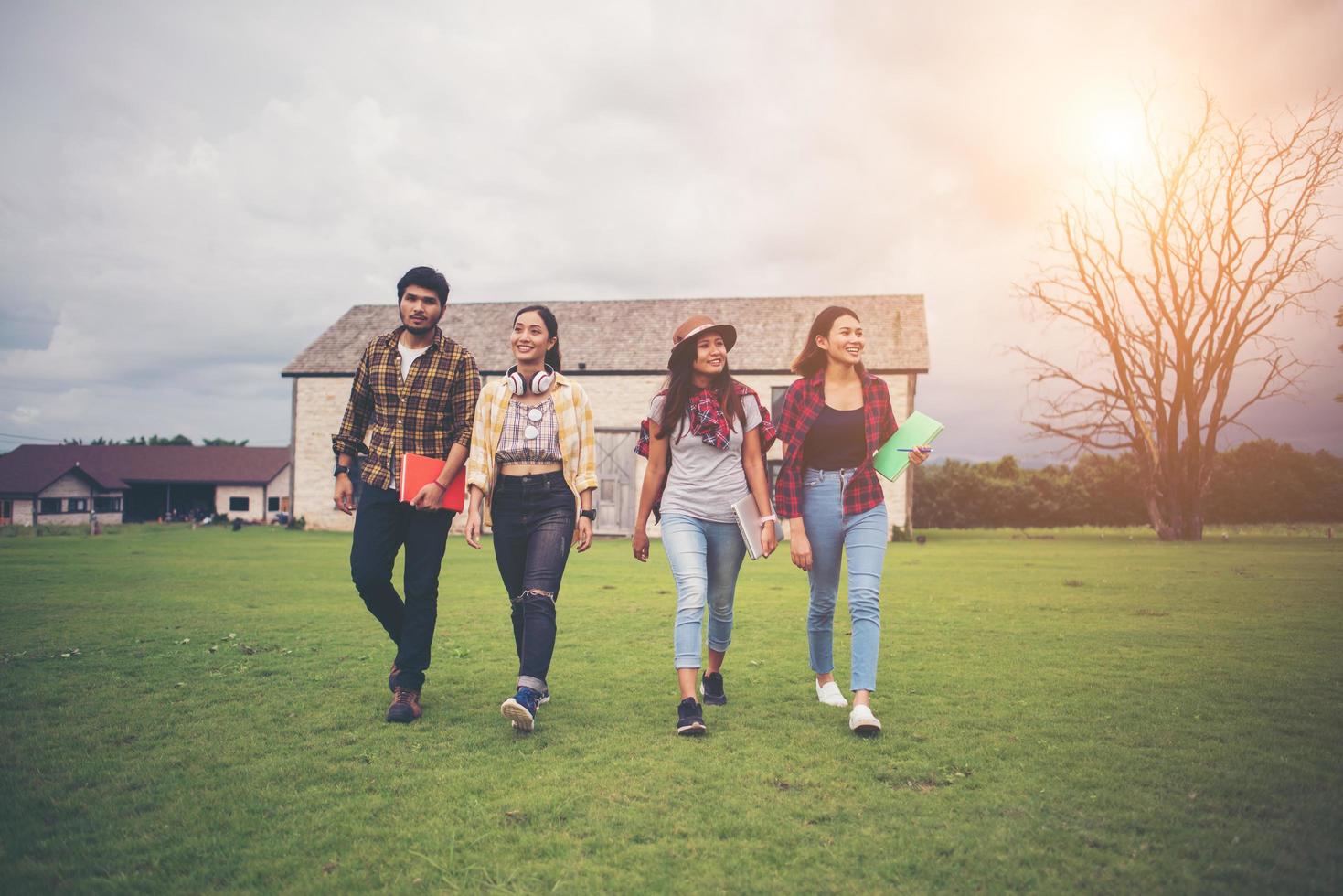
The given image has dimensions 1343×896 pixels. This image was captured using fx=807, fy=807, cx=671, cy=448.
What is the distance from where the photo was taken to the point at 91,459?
51.2 meters

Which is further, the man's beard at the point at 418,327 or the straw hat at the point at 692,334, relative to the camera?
the man's beard at the point at 418,327

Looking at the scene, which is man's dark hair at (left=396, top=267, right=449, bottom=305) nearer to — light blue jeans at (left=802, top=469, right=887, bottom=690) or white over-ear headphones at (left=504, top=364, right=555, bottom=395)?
white over-ear headphones at (left=504, top=364, right=555, bottom=395)

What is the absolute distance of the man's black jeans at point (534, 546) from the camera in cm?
427

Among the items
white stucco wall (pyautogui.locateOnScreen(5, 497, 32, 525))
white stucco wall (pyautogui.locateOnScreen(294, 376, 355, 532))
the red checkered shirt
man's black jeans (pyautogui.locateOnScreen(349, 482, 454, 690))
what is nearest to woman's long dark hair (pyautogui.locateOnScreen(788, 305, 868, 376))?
the red checkered shirt

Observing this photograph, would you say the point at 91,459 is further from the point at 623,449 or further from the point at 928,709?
the point at 928,709

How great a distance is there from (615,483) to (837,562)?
83.3 ft

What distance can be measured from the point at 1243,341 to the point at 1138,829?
96.0 feet

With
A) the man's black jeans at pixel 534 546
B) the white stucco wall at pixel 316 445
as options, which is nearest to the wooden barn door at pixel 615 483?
the white stucco wall at pixel 316 445

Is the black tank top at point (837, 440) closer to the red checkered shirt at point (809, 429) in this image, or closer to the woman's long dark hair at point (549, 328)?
the red checkered shirt at point (809, 429)

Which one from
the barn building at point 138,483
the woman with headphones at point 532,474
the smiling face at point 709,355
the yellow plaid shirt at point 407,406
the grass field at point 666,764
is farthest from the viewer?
the barn building at point 138,483

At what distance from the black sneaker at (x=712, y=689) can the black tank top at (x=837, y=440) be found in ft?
4.68

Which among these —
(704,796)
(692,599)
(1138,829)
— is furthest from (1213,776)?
(692,599)

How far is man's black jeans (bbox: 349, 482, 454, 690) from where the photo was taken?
4.54 meters

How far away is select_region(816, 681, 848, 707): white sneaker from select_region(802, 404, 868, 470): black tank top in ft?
4.38
